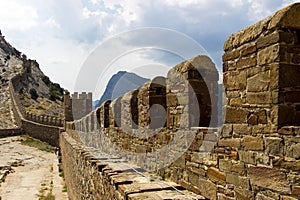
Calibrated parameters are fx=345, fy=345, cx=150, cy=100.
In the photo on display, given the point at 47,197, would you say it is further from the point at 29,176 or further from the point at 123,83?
the point at 123,83

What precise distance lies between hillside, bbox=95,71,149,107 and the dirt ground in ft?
21.4

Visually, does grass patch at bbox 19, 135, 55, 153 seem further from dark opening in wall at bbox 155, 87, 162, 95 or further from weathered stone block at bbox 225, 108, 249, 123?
weathered stone block at bbox 225, 108, 249, 123

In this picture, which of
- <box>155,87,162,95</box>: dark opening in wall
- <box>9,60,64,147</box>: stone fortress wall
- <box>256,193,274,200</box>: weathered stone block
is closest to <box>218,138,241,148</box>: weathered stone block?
<box>256,193,274,200</box>: weathered stone block

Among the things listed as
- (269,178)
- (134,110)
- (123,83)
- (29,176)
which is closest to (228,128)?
(269,178)

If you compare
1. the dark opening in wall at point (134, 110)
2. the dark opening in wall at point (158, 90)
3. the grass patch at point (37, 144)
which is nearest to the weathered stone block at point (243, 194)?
the dark opening in wall at point (158, 90)

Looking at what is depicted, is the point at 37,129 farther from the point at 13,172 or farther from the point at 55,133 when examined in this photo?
the point at 13,172

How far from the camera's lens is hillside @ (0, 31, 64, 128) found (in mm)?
43844

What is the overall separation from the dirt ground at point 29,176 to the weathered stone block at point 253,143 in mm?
10295

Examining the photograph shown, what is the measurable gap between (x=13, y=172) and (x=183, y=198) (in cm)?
1618

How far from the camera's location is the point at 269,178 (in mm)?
2867

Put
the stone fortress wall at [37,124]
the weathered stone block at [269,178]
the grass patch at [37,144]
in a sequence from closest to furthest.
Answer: the weathered stone block at [269,178]
the grass patch at [37,144]
the stone fortress wall at [37,124]

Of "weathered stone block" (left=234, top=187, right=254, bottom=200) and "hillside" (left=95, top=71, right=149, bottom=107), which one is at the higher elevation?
"hillside" (left=95, top=71, right=149, bottom=107)

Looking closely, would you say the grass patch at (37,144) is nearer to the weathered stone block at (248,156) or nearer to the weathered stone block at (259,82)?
the weathered stone block at (248,156)

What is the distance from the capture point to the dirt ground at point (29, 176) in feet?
43.5
